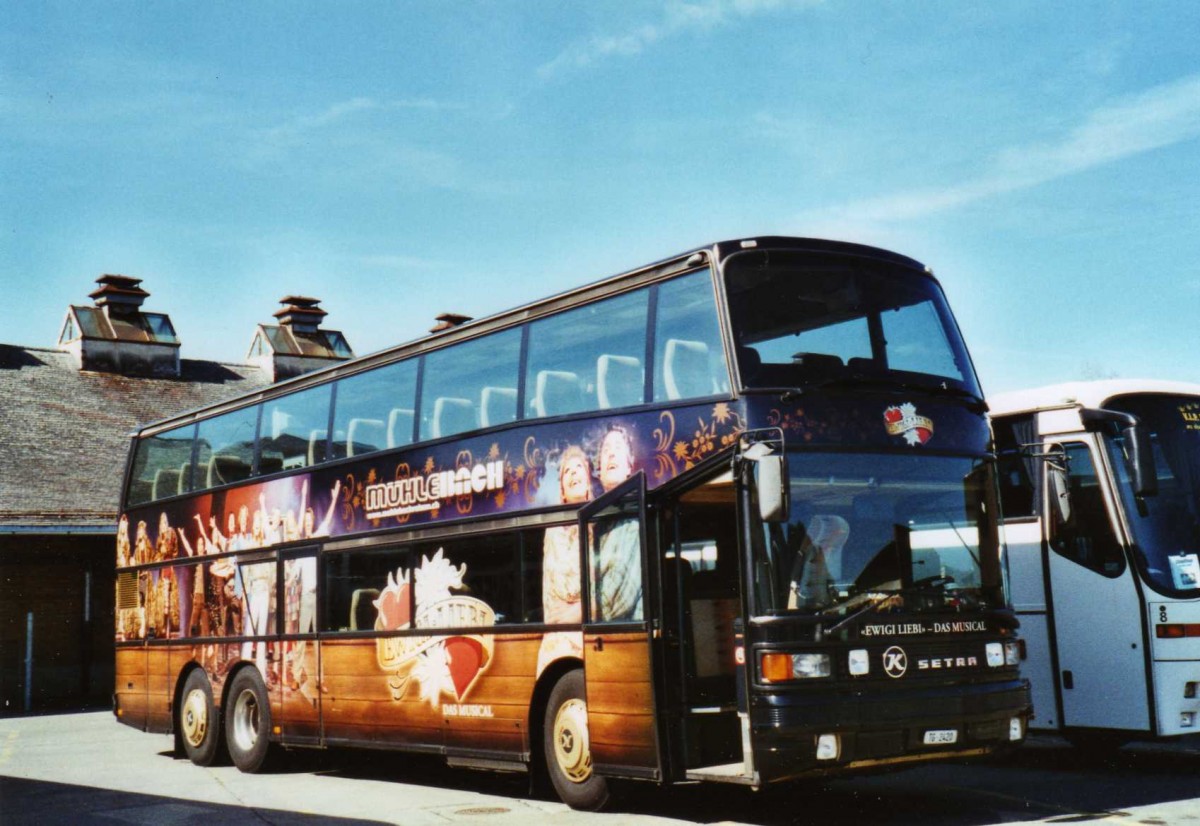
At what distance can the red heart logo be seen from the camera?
12281mm

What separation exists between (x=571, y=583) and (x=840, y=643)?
8.21 feet

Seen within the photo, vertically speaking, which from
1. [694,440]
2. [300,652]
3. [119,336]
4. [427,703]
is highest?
[119,336]

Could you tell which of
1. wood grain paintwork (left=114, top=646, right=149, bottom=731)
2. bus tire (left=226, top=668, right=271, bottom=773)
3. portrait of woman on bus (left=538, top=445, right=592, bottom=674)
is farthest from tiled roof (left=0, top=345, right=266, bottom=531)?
portrait of woman on bus (left=538, top=445, right=592, bottom=674)

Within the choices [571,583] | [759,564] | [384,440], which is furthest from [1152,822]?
[384,440]

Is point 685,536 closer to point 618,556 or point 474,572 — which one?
point 618,556

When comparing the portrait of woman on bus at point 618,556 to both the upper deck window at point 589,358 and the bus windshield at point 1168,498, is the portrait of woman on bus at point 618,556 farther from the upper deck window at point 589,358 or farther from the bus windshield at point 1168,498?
the bus windshield at point 1168,498

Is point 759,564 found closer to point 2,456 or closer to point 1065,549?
point 1065,549

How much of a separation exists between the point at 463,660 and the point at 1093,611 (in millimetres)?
5396

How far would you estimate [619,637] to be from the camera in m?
9.68

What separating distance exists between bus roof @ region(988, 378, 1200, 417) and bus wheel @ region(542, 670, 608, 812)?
15.0ft

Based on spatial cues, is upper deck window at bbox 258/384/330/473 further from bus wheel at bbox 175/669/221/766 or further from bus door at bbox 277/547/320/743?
bus wheel at bbox 175/669/221/766

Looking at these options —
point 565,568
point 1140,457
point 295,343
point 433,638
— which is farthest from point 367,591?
point 295,343

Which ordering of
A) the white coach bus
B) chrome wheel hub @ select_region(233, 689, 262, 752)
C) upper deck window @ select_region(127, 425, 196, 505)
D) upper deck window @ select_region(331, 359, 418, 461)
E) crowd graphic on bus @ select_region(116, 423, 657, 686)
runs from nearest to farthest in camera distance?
crowd graphic on bus @ select_region(116, 423, 657, 686) → the white coach bus → upper deck window @ select_region(331, 359, 418, 461) → chrome wheel hub @ select_region(233, 689, 262, 752) → upper deck window @ select_region(127, 425, 196, 505)

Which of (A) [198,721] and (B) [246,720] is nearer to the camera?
(B) [246,720]
